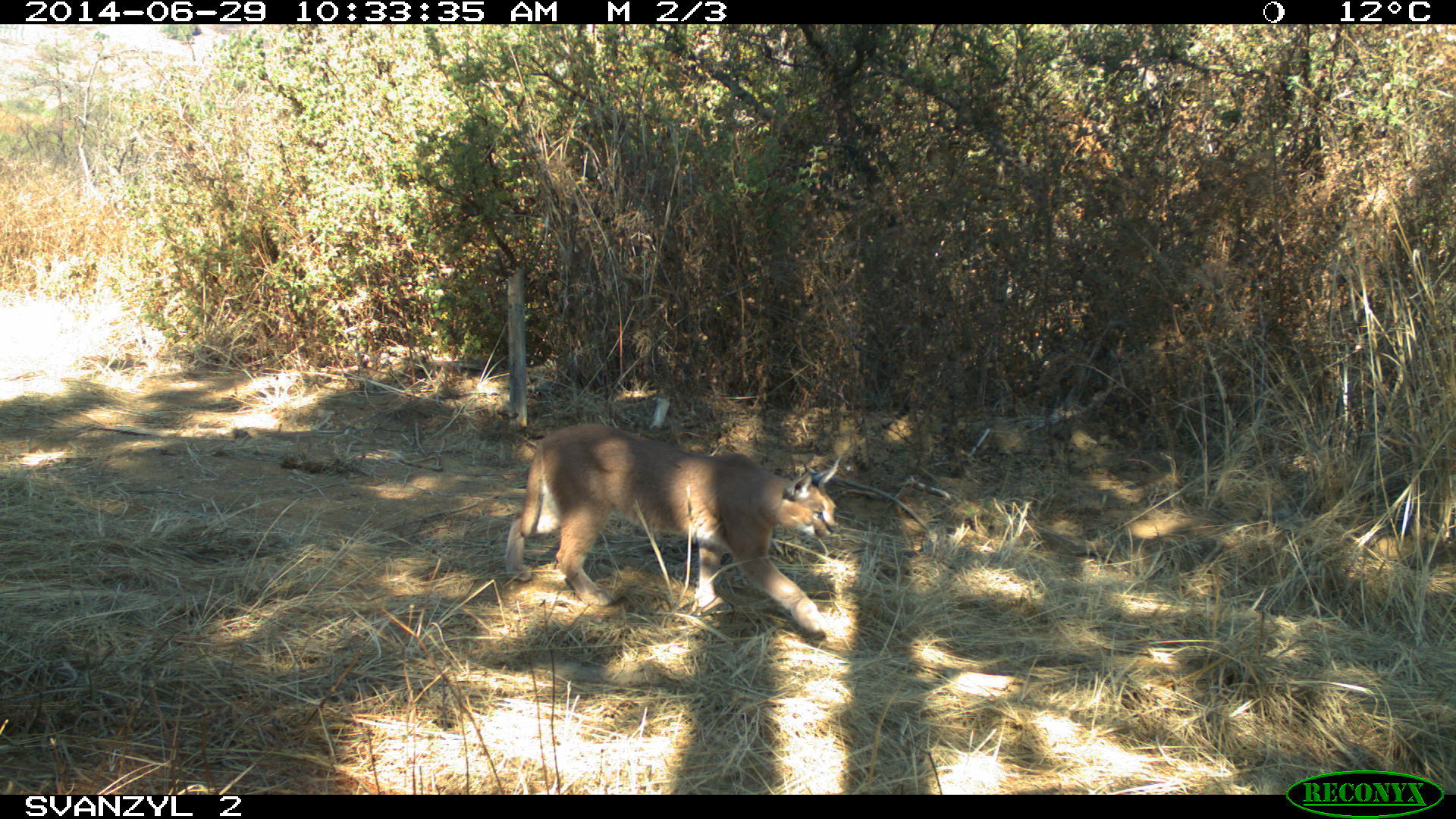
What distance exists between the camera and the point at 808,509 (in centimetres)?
461

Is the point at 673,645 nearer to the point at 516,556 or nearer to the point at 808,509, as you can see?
the point at 808,509

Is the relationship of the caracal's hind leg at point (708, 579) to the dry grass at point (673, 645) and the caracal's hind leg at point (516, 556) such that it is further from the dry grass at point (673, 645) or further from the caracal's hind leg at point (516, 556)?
the caracal's hind leg at point (516, 556)

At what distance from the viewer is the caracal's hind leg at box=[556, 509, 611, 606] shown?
4.79 metres

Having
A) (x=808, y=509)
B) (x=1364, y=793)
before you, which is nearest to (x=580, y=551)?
(x=808, y=509)

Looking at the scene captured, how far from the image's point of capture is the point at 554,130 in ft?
25.9

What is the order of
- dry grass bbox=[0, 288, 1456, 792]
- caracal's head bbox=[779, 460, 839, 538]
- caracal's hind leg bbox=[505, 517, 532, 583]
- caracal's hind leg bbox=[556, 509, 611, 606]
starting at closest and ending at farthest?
dry grass bbox=[0, 288, 1456, 792] → caracal's head bbox=[779, 460, 839, 538] → caracal's hind leg bbox=[556, 509, 611, 606] → caracal's hind leg bbox=[505, 517, 532, 583]

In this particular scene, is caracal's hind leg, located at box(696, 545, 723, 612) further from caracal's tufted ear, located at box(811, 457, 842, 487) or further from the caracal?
caracal's tufted ear, located at box(811, 457, 842, 487)

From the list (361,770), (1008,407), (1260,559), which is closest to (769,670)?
(361,770)

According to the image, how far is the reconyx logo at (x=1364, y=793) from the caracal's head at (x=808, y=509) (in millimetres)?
2116

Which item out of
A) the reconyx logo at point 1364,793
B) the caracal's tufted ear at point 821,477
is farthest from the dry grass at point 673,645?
the caracal's tufted ear at point 821,477

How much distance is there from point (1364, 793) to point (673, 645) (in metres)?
2.79
